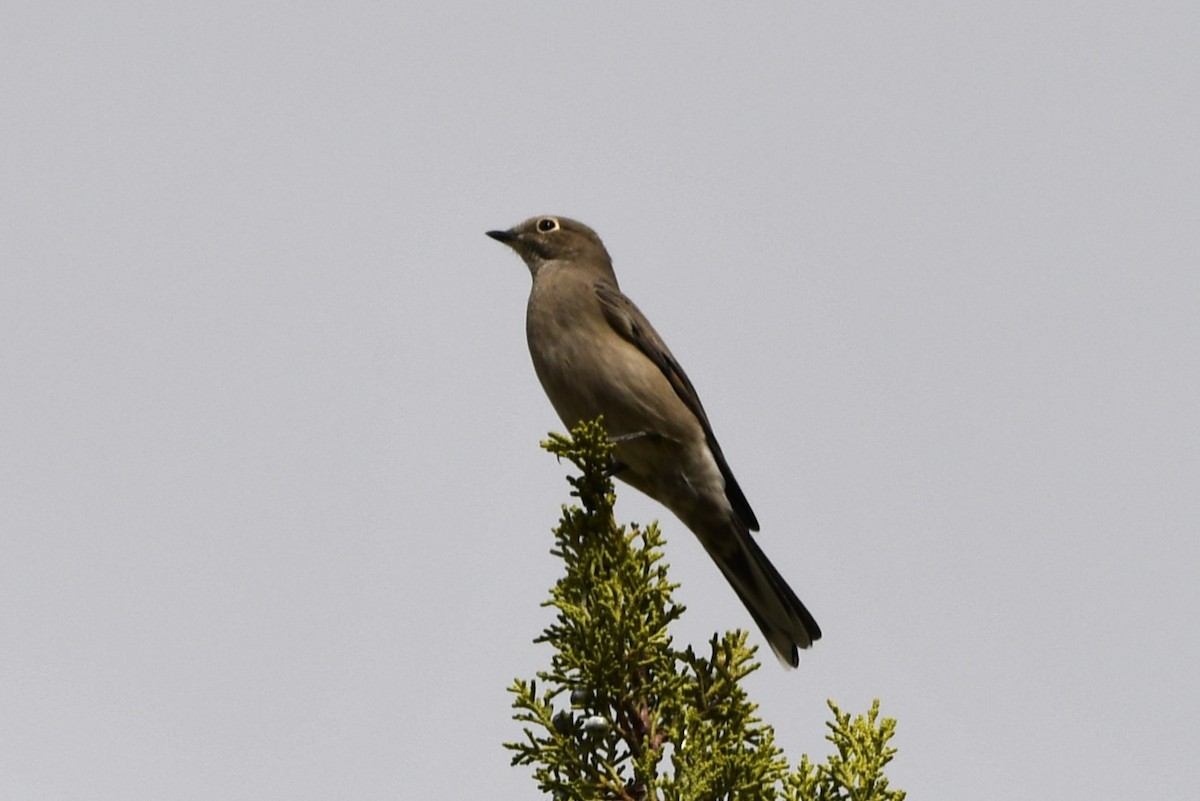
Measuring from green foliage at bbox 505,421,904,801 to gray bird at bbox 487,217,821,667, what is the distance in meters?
2.28

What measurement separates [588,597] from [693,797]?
3.16 ft

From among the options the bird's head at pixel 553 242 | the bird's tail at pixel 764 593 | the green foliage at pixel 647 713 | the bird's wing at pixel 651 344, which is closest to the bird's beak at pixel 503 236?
the bird's head at pixel 553 242

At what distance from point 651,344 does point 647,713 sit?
3867mm

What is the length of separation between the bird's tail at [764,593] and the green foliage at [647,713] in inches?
86.7

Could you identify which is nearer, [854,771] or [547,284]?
[854,771]

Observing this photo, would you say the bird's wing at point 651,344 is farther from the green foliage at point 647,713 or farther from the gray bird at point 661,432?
the green foliage at point 647,713

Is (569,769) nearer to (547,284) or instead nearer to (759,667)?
(759,667)

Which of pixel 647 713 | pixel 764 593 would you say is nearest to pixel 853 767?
pixel 647 713

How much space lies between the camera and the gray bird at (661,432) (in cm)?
779

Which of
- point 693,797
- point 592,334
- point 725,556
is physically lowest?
point 693,797

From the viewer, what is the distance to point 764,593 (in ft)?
25.6

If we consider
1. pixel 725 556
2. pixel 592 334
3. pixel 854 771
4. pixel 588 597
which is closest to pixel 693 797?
pixel 854 771

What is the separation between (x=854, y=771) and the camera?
502 centimetres

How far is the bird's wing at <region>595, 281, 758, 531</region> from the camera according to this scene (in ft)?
28.0
